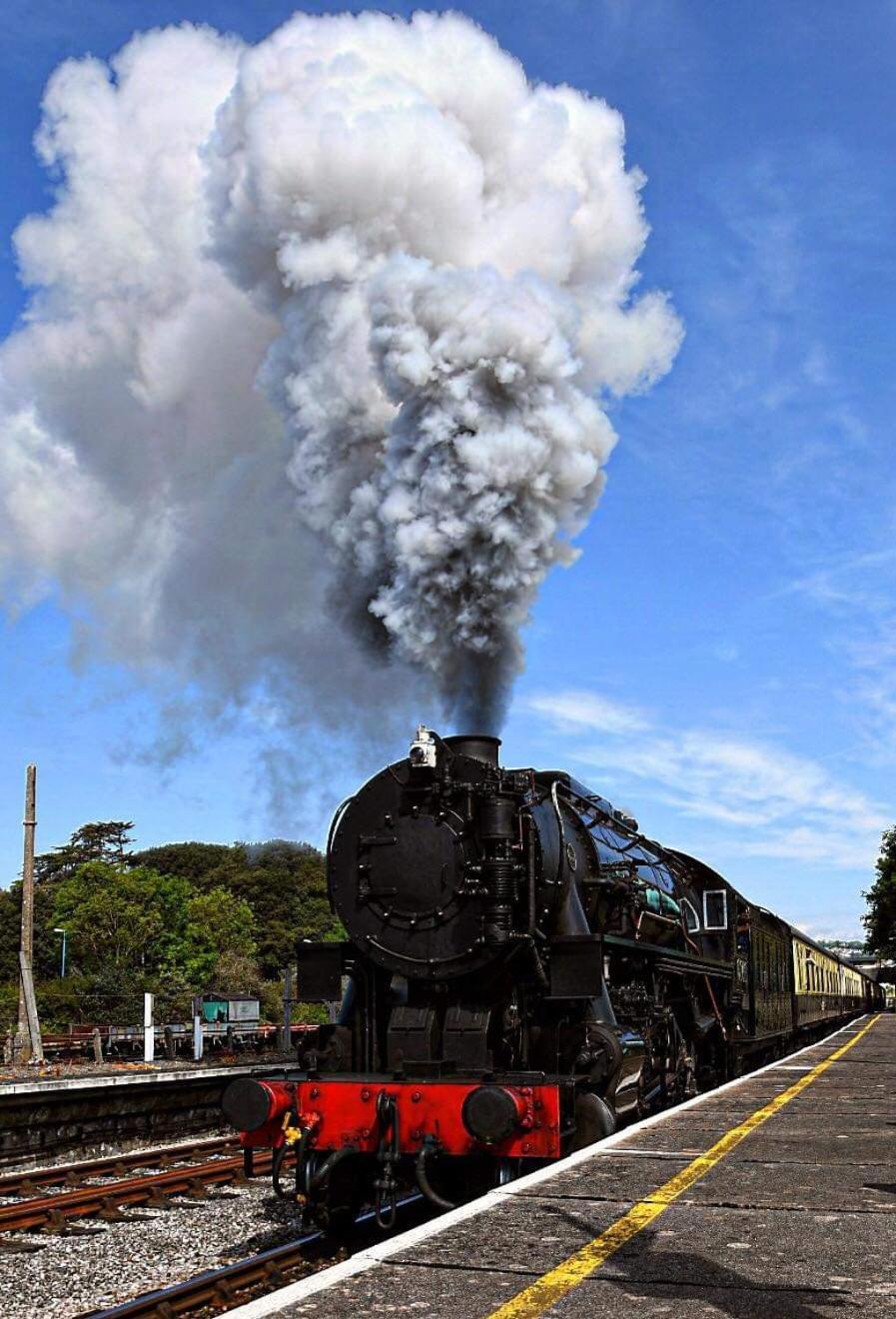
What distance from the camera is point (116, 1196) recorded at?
325 inches

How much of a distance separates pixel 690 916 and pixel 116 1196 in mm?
6213

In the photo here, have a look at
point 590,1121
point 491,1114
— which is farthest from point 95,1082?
point 491,1114

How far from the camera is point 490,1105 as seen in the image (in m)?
6.49

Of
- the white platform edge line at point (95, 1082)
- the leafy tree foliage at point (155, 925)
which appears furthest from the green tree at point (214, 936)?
the white platform edge line at point (95, 1082)

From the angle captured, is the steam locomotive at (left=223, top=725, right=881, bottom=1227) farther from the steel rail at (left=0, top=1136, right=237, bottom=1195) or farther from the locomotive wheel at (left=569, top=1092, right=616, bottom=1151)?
the steel rail at (left=0, top=1136, right=237, bottom=1195)

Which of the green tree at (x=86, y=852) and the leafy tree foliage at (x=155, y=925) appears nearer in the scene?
the leafy tree foliage at (x=155, y=925)

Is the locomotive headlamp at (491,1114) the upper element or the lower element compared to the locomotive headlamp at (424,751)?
lower

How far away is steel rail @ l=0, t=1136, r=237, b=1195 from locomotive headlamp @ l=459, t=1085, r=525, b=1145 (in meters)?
4.01

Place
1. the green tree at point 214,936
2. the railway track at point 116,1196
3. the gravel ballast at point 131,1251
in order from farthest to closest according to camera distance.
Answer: the green tree at point 214,936
the railway track at point 116,1196
the gravel ballast at point 131,1251

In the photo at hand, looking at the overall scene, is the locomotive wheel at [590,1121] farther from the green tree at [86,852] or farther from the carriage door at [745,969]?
the green tree at [86,852]

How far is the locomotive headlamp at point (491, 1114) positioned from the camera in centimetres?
643

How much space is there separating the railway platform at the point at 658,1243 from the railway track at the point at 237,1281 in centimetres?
151

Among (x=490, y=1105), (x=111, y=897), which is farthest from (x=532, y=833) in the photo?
(x=111, y=897)

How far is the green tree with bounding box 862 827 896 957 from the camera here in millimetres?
54844
